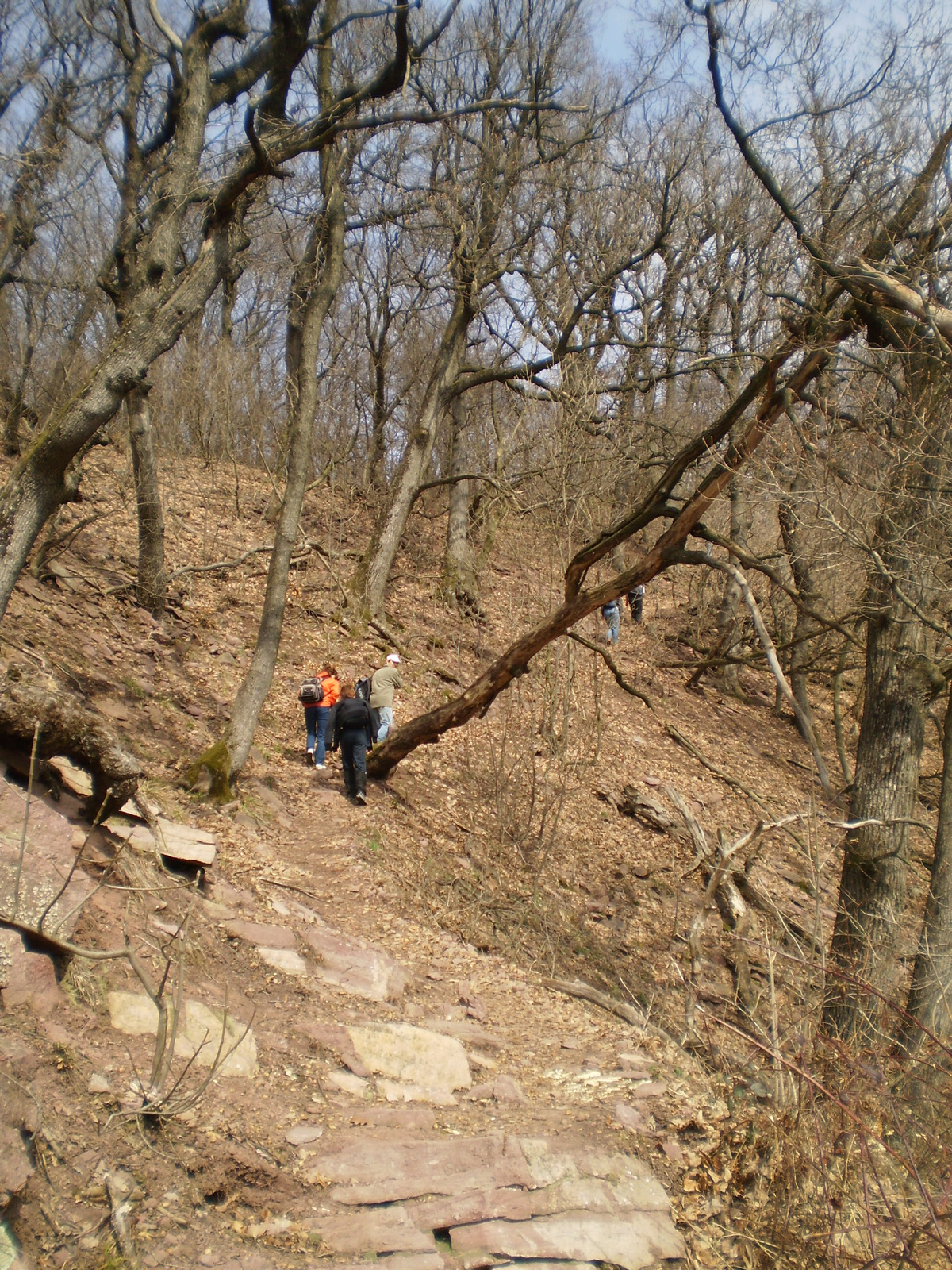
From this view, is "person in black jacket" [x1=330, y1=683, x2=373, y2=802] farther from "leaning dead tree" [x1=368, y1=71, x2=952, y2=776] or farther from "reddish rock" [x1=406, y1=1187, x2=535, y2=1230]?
"reddish rock" [x1=406, y1=1187, x2=535, y2=1230]

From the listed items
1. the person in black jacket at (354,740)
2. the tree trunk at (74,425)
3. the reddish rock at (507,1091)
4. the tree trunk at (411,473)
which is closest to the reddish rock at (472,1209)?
the reddish rock at (507,1091)

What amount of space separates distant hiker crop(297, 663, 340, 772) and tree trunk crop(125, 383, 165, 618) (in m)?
2.83

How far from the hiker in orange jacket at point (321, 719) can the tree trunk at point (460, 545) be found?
6.02 meters

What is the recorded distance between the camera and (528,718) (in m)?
12.1

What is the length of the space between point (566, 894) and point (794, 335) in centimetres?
624

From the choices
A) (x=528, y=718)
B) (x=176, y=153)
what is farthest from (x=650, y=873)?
(x=176, y=153)

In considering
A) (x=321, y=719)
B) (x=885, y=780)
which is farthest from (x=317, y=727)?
(x=885, y=780)

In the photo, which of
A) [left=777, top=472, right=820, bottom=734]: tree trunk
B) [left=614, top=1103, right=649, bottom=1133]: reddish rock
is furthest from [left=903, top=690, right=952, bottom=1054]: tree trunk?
[left=614, top=1103, right=649, bottom=1133]: reddish rock

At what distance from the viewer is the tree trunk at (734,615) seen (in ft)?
45.3

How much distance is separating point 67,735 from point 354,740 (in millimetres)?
4474

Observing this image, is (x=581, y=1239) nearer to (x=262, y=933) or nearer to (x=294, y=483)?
(x=262, y=933)

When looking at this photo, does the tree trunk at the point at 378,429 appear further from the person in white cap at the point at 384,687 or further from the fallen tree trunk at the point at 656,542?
the fallen tree trunk at the point at 656,542

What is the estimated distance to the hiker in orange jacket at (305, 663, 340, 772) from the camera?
9.86 meters

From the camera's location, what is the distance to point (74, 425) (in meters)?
5.57
